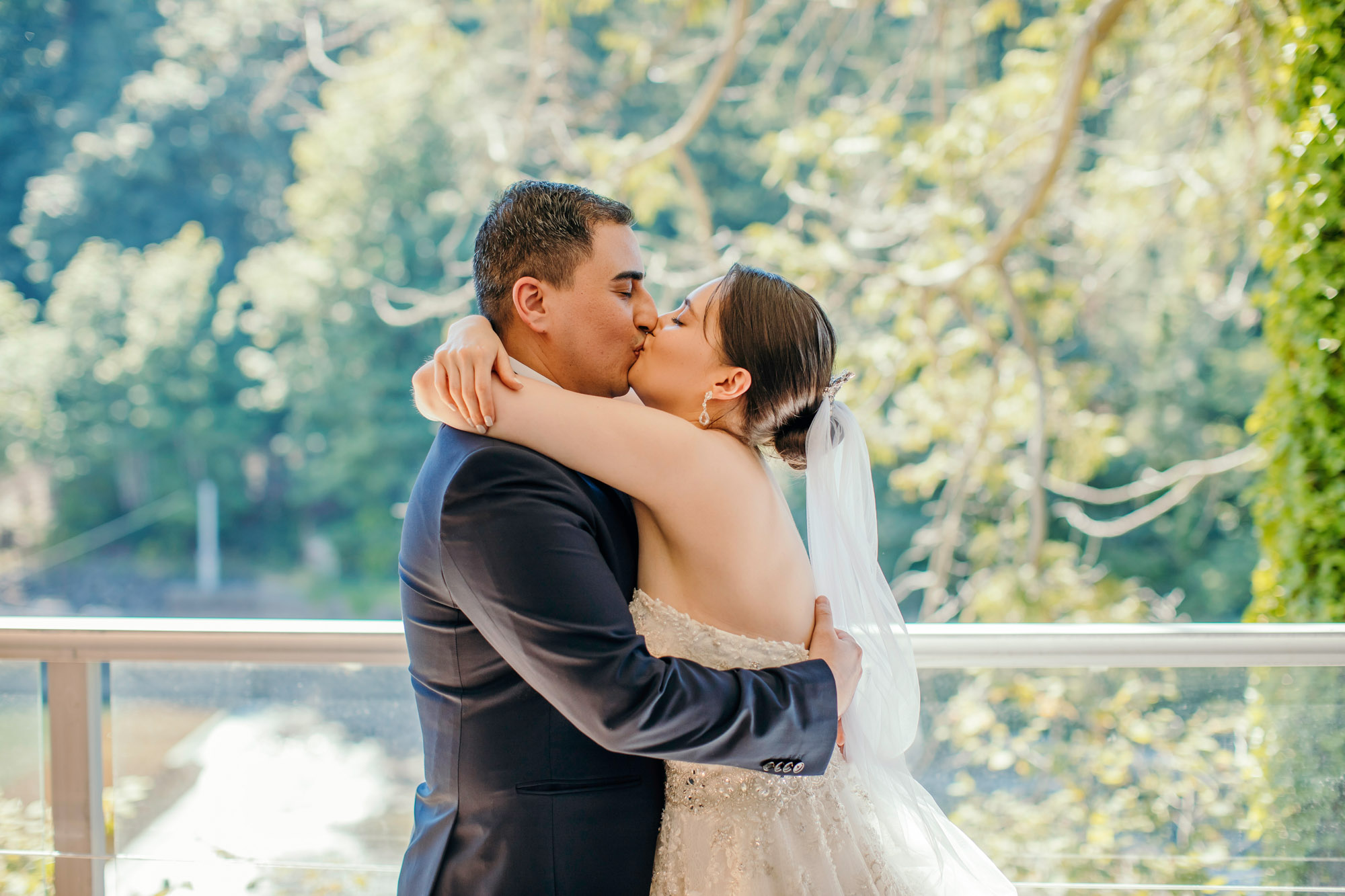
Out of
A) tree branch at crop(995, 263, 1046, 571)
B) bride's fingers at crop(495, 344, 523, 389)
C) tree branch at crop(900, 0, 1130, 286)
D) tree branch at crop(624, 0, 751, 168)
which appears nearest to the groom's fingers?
bride's fingers at crop(495, 344, 523, 389)

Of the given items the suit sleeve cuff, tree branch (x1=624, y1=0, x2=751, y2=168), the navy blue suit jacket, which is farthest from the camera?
tree branch (x1=624, y1=0, x2=751, y2=168)

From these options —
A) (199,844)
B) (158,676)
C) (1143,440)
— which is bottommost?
(199,844)

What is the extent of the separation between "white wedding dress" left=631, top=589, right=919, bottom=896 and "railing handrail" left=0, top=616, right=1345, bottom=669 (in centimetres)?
55

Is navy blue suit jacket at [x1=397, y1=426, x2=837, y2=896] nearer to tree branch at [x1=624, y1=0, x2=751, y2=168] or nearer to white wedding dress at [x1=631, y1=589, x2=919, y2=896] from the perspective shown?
white wedding dress at [x1=631, y1=589, x2=919, y2=896]

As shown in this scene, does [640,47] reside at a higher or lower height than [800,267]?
higher

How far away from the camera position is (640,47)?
5137 mm

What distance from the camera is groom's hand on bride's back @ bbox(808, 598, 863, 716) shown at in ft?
4.32

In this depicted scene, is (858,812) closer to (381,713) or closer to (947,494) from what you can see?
(381,713)

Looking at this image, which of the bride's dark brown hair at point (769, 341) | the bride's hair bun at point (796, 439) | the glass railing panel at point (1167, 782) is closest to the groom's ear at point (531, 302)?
the bride's dark brown hair at point (769, 341)

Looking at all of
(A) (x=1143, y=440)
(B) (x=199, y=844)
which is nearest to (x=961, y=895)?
(B) (x=199, y=844)

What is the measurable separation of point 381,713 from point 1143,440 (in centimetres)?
1426

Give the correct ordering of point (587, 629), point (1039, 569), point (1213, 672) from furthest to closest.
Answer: point (1039, 569), point (1213, 672), point (587, 629)

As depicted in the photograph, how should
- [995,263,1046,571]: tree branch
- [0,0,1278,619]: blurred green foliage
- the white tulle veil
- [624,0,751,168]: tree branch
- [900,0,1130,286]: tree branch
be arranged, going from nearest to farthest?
the white tulle veil < [900,0,1130,286]: tree branch < [624,0,751,168]: tree branch < [995,263,1046,571]: tree branch < [0,0,1278,619]: blurred green foliage

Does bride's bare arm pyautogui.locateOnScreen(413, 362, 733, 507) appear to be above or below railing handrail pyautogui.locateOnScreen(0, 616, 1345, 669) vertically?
above
